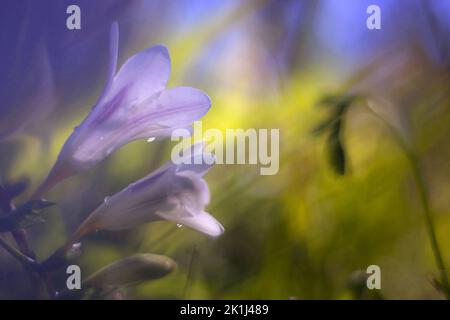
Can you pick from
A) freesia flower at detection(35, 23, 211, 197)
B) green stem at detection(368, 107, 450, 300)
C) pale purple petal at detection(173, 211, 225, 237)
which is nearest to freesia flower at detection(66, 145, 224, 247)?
pale purple petal at detection(173, 211, 225, 237)

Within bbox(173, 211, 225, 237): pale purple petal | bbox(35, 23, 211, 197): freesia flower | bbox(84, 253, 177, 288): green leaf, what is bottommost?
bbox(84, 253, 177, 288): green leaf

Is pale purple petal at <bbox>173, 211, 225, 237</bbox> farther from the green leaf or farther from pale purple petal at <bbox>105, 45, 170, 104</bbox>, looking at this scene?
pale purple petal at <bbox>105, 45, 170, 104</bbox>

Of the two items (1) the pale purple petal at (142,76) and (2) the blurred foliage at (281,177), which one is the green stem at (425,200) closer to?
(2) the blurred foliage at (281,177)

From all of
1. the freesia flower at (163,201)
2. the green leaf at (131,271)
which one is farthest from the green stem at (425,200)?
the green leaf at (131,271)

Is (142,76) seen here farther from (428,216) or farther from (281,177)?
(428,216)
